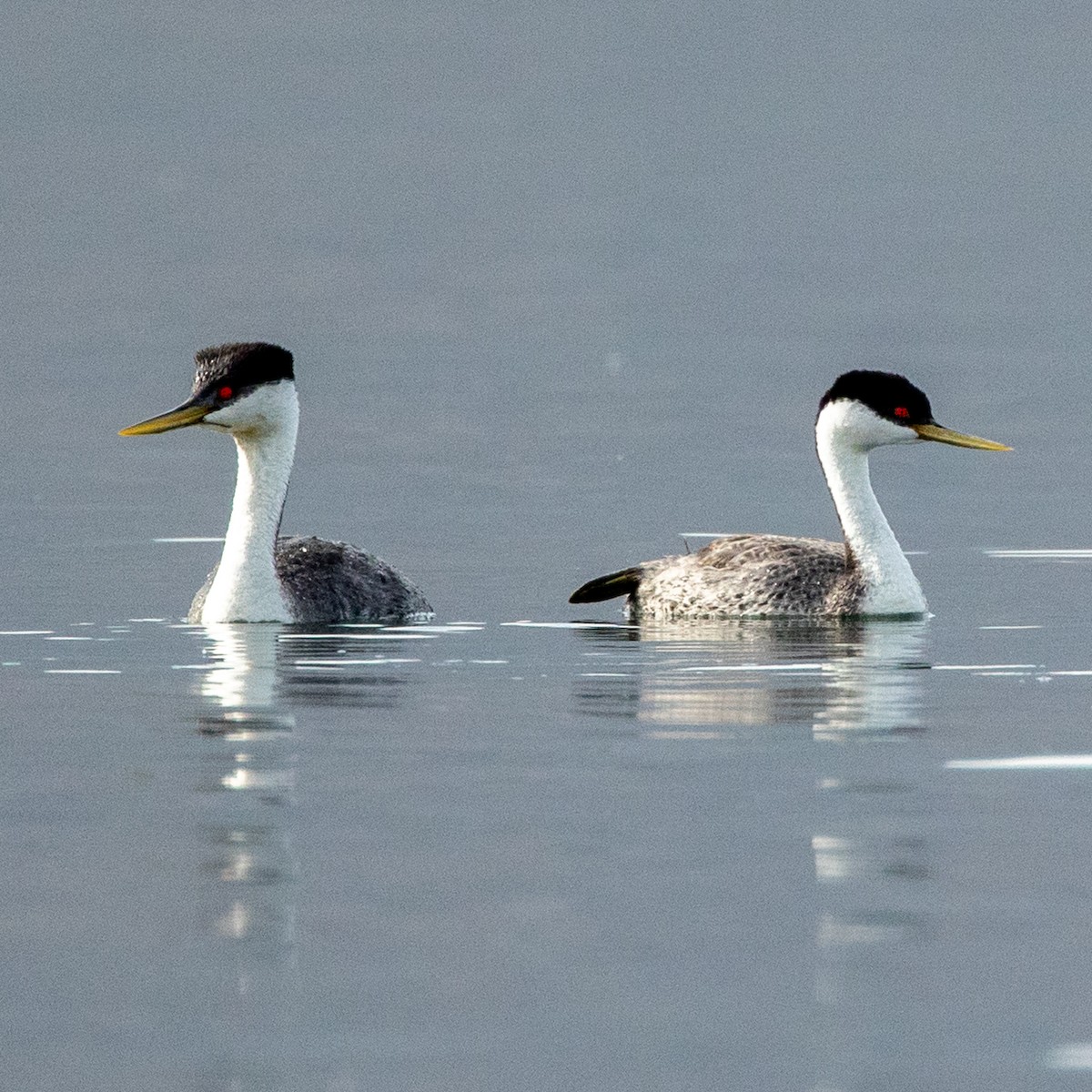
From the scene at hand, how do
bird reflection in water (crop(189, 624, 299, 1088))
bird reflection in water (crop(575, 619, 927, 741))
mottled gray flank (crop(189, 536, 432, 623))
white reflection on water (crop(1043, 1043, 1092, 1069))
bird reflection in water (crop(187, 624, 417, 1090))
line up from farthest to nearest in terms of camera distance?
mottled gray flank (crop(189, 536, 432, 623)), bird reflection in water (crop(575, 619, 927, 741)), bird reflection in water (crop(187, 624, 417, 1090)), bird reflection in water (crop(189, 624, 299, 1088)), white reflection on water (crop(1043, 1043, 1092, 1069))

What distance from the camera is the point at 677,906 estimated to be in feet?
25.7

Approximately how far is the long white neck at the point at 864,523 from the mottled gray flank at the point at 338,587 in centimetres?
267

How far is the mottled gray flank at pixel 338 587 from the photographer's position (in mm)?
16766

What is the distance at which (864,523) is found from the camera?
58.1 ft

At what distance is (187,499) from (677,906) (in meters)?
29.3

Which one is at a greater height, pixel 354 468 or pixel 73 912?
pixel 354 468

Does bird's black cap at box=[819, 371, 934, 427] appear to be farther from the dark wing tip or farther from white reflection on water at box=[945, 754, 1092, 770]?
white reflection on water at box=[945, 754, 1092, 770]

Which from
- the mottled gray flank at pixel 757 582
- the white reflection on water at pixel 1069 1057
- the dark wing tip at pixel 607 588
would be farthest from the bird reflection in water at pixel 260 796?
→ the dark wing tip at pixel 607 588

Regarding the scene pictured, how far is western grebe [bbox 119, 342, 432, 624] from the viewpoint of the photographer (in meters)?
16.3

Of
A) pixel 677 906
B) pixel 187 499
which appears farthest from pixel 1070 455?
pixel 677 906

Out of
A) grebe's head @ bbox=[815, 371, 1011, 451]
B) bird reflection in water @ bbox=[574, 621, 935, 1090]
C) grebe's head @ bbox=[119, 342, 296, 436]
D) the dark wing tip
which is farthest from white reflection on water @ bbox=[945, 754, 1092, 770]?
the dark wing tip

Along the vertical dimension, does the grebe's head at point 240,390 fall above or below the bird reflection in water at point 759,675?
above

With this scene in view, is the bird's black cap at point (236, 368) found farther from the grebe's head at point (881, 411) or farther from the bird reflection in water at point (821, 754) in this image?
the grebe's head at point (881, 411)

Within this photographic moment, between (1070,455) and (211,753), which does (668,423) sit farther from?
(211,753)
